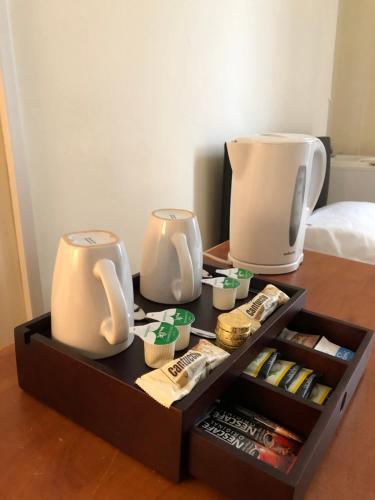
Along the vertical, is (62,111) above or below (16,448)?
above

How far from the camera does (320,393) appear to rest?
1.82 ft

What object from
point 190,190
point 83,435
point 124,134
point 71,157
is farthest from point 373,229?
point 83,435

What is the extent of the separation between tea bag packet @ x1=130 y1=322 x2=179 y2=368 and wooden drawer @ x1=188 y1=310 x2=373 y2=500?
0.10 m

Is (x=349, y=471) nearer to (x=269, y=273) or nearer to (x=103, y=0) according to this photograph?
(x=269, y=273)

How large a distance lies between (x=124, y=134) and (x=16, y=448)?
0.80m

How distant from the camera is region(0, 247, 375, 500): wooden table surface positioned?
43 cm

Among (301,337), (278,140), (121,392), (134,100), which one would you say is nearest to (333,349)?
(301,337)

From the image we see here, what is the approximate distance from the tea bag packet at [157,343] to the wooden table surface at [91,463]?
0.36 feet

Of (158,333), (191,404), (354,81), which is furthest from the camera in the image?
(354,81)

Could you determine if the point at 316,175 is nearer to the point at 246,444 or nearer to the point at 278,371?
the point at 278,371

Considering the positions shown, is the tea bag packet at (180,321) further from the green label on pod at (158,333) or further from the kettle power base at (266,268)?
the kettle power base at (266,268)

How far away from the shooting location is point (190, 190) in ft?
4.44

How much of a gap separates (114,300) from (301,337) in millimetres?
357

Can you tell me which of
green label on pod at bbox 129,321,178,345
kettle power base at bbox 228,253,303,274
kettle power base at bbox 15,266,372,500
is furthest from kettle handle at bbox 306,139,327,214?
green label on pod at bbox 129,321,178,345
